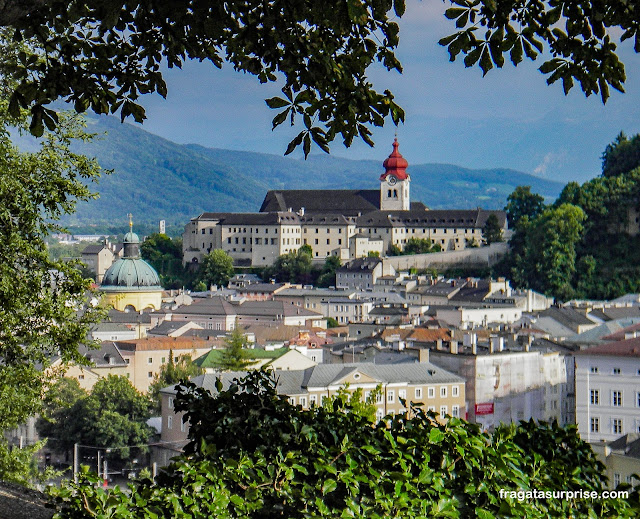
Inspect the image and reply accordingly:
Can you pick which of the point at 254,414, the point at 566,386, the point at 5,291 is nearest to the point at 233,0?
the point at 254,414

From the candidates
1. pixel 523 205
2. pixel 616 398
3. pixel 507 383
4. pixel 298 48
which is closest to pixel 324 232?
pixel 523 205

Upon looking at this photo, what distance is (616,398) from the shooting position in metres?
32.9

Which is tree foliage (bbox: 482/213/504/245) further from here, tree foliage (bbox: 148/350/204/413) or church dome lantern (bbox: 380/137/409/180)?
tree foliage (bbox: 148/350/204/413)

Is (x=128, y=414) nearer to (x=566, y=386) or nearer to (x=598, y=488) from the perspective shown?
(x=566, y=386)

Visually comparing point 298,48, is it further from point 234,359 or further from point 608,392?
point 234,359

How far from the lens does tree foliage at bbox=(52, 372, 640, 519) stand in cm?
411

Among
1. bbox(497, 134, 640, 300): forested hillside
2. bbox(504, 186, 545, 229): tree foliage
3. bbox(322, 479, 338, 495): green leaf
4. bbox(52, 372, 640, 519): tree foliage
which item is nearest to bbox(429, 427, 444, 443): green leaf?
bbox(52, 372, 640, 519): tree foliage

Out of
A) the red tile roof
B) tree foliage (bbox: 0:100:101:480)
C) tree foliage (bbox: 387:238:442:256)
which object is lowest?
the red tile roof

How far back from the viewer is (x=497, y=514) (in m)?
4.20

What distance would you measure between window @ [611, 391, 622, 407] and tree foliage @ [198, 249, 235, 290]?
62.2 metres

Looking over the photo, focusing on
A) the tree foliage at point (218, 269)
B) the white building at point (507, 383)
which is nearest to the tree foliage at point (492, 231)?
the tree foliage at point (218, 269)

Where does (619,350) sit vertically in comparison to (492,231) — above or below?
below

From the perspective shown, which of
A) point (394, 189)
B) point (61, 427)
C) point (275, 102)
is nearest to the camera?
point (275, 102)

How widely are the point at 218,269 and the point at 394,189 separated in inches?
924
